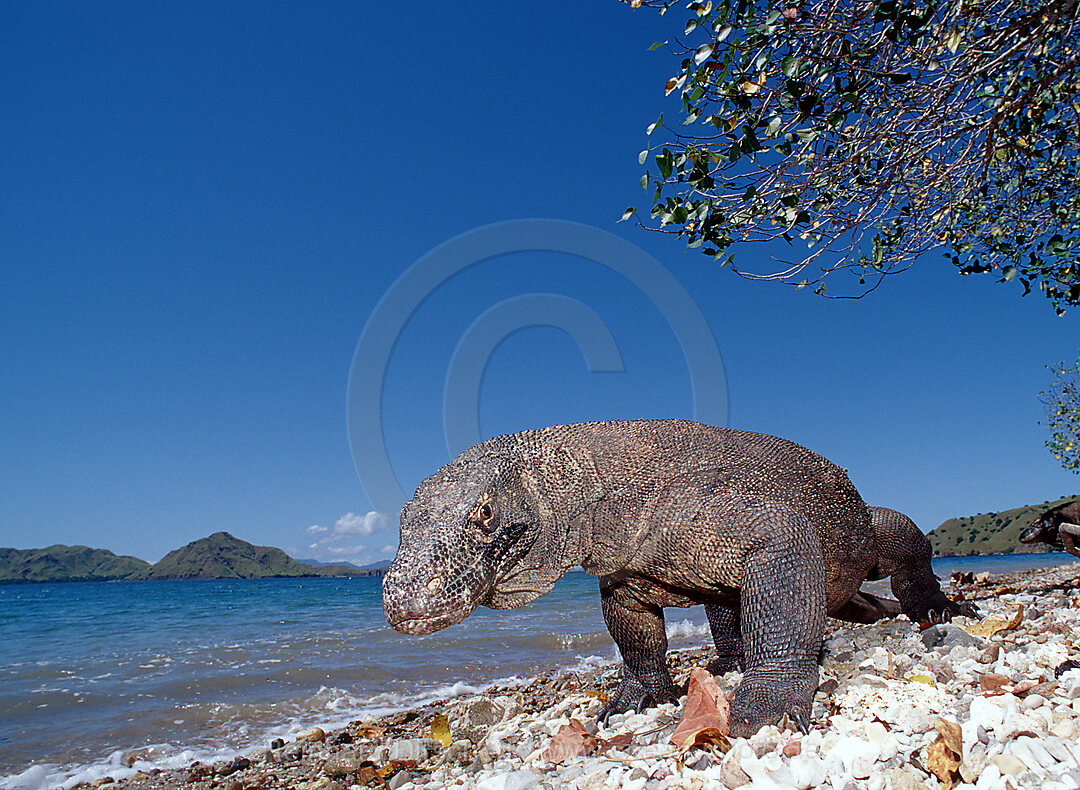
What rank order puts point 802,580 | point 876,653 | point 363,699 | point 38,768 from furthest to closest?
point 363,699 < point 38,768 < point 876,653 < point 802,580

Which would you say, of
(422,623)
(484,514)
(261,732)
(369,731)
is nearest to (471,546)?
(484,514)

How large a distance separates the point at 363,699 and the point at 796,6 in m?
9.79

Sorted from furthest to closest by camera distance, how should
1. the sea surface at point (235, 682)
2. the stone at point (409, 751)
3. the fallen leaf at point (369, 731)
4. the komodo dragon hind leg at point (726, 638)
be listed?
the sea surface at point (235, 682) → the fallen leaf at point (369, 731) → the komodo dragon hind leg at point (726, 638) → the stone at point (409, 751)

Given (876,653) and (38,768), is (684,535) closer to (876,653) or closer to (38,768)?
(876,653)

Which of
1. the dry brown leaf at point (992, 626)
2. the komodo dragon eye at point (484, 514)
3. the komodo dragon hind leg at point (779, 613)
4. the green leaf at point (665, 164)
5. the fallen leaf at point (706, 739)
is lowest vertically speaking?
the fallen leaf at point (706, 739)

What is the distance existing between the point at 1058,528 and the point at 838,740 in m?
8.76

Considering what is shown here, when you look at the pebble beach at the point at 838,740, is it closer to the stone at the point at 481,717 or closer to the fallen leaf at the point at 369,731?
the stone at the point at 481,717

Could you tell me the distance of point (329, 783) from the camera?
5020mm

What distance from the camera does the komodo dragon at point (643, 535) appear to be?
11.1ft

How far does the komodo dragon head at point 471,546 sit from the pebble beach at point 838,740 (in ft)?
2.98

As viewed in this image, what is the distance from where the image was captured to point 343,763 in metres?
5.46

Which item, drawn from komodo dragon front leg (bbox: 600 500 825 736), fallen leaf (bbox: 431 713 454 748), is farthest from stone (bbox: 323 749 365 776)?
komodo dragon front leg (bbox: 600 500 825 736)

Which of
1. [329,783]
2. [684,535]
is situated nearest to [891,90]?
[684,535]

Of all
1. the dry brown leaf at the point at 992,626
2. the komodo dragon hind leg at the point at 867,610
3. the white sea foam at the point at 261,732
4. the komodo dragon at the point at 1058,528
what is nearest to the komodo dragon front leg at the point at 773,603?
the dry brown leaf at the point at 992,626
